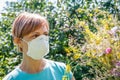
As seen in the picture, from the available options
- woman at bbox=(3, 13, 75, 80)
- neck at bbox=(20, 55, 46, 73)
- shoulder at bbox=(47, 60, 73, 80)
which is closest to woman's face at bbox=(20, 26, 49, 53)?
woman at bbox=(3, 13, 75, 80)

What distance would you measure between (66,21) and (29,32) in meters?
1.87

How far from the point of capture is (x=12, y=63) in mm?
4031

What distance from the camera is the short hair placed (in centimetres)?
242

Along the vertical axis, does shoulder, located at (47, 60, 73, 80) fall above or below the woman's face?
below

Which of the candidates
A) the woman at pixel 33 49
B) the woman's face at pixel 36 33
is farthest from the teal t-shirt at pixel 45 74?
the woman's face at pixel 36 33

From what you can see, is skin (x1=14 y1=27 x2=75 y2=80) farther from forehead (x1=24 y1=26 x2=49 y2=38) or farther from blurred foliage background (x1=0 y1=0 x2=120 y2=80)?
blurred foliage background (x1=0 y1=0 x2=120 y2=80)

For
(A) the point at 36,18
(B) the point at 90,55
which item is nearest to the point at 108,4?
(B) the point at 90,55

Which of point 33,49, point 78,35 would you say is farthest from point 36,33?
point 78,35

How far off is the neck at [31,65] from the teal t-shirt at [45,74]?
2 cm

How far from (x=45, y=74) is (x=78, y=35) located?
1560 mm

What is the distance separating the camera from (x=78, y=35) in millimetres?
4020

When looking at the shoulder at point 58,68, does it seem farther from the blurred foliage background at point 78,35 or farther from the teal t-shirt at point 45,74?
the blurred foliage background at point 78,35

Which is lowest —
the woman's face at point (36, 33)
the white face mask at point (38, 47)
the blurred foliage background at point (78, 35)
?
the blurred foliage background at point (78, 35)

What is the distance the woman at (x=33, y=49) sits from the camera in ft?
8.00
